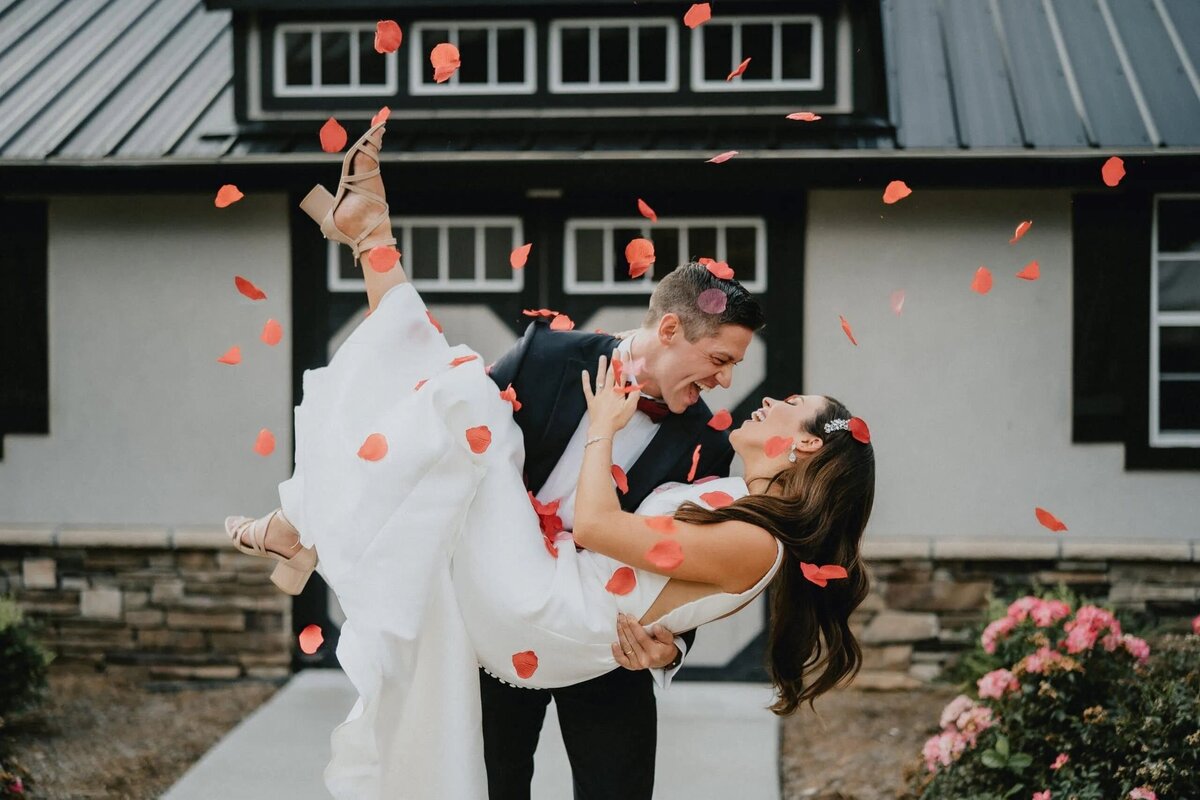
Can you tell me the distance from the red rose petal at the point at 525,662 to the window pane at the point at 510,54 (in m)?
4.26

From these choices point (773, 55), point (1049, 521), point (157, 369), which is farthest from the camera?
point (157, 369)

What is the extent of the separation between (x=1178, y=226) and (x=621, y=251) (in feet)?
9.55

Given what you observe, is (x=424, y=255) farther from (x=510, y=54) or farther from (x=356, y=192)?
(x=356, y=192)

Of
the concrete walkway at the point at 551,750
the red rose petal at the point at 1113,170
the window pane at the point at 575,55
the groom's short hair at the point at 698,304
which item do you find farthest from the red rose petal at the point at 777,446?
the window pane at the point at 575,55

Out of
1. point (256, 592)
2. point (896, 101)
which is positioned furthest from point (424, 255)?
point (896, 101)

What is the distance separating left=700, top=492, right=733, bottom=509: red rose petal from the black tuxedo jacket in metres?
0.15

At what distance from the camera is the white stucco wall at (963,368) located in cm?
614

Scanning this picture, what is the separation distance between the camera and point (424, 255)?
6.42 meters

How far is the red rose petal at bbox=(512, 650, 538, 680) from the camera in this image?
8.46ft

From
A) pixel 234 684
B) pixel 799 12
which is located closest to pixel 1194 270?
pixel 799 12

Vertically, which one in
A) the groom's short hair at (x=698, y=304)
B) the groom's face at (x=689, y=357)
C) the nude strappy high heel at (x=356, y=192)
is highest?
the nude strappy high heel at (x=356, y=192)

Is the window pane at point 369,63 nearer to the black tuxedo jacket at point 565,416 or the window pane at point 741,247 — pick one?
the window pane at point 741,247

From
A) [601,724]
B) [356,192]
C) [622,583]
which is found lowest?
[601,724]

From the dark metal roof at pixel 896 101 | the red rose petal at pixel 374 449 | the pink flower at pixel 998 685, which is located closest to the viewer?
the red rose petal at pixel 374 449
